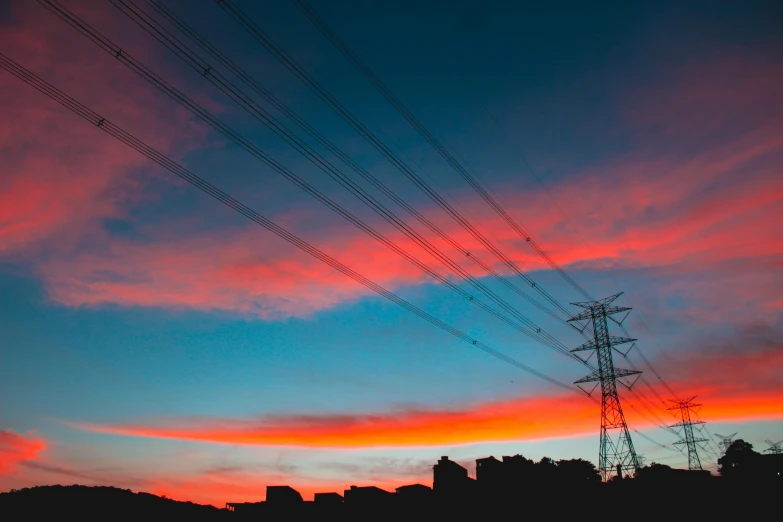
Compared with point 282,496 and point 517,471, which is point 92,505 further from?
point 517,471

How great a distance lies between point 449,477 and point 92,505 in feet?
142

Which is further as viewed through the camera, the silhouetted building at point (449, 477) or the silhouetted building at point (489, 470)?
the silhouetted building at point (489, 470)

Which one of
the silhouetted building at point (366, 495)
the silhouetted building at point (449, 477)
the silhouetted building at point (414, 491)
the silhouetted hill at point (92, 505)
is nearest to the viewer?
the silhouetted hill at point (92, 505)

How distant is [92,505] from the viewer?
185 feet

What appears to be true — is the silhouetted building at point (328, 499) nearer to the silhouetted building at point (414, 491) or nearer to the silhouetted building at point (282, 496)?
the silhouetted building at point (282, 496)

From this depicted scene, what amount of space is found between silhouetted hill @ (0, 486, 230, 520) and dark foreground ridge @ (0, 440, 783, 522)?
0.09 m

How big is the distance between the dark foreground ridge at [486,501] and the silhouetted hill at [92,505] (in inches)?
3.7

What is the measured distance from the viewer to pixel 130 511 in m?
57.1

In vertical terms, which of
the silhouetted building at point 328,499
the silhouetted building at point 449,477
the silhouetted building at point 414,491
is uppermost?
the silhouetted building at point 449,477

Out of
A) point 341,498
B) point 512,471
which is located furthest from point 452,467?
point 341,498

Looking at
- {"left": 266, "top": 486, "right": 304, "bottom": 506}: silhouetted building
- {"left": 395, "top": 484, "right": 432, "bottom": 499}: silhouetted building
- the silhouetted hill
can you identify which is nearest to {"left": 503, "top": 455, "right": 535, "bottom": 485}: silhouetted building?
{"left": 395, "top": 484, "right": 432, "bottom": 499}: silhouetted building

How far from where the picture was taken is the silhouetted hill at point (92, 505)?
52906 mm

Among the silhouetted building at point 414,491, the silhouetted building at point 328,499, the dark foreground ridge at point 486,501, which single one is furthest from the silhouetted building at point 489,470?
the silhouetted building at point 328,499

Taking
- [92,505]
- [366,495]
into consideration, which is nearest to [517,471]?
[366,495]
